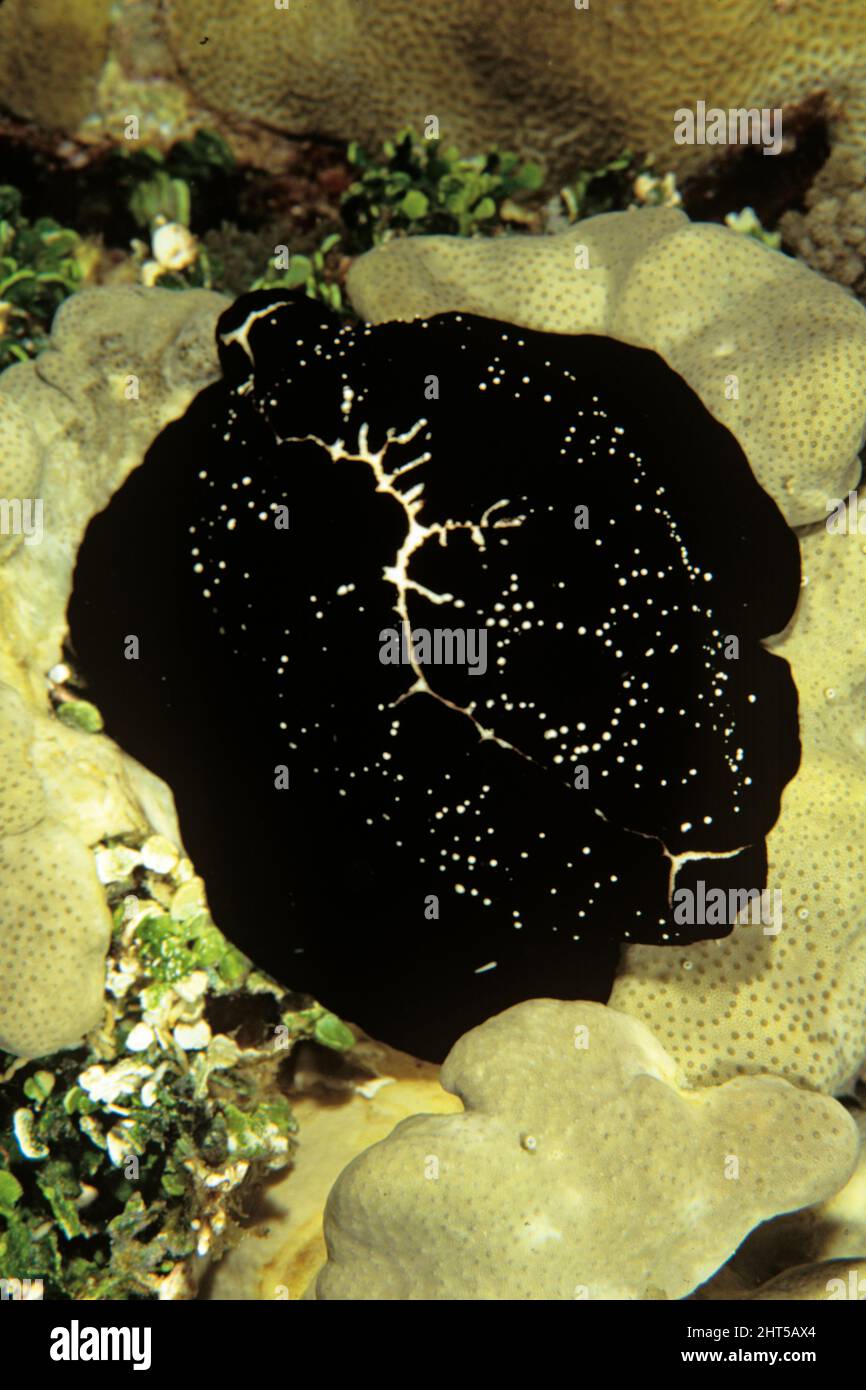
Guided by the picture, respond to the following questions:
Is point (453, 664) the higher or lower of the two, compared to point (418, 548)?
lower

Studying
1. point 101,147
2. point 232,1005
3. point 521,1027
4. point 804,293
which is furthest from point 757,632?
point 101,147

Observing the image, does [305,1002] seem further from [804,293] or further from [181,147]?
[181,147]

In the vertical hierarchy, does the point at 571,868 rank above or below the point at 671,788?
below
